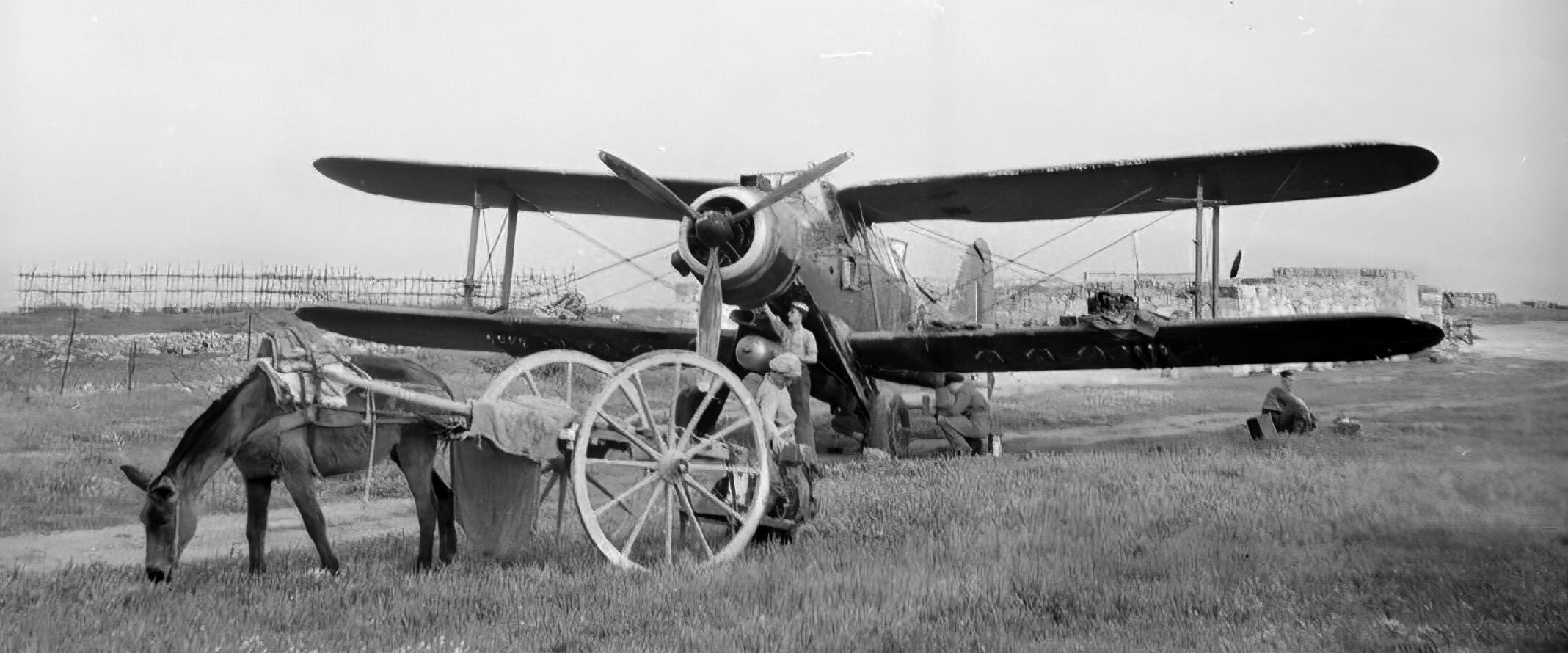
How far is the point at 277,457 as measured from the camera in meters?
4.69

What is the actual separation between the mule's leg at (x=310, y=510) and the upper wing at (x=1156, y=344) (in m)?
6.79

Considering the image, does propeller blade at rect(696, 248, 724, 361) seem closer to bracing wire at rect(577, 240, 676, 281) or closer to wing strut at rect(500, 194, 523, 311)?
bracing wire at rect(577, 240, 676, 281)

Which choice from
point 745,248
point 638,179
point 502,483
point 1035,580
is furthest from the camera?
point 745,248

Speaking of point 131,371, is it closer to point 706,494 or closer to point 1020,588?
point 706,494

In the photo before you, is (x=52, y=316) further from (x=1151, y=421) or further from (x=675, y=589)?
(x=1151, y=421)

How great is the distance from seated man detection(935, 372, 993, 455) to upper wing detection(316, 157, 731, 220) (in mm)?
4121

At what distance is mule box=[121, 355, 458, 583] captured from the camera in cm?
437

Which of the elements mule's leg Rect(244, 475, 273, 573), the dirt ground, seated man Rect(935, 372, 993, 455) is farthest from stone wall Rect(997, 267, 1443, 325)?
mule's leg Rect(244, 475, 273, 573)

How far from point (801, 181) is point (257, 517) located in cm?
459

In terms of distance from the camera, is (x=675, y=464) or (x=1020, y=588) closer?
(x=1020, y=588)

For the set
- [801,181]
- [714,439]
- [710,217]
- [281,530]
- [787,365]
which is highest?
[801,181]

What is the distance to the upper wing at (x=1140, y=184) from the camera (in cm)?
907

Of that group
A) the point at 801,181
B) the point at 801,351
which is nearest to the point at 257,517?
the point at 801,351

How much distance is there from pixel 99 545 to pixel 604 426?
3.68 metres
